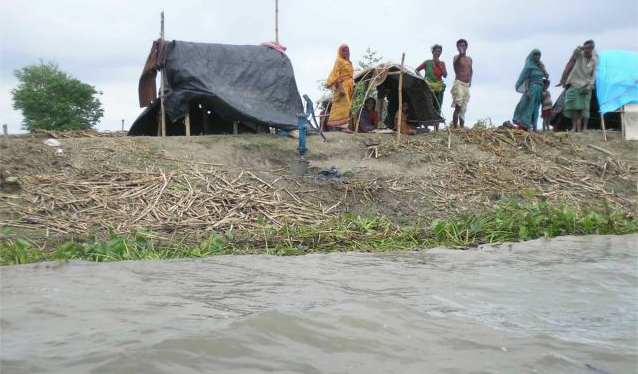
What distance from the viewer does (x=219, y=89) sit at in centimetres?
979

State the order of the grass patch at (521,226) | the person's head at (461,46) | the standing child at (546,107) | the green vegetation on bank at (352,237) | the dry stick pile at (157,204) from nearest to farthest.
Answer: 1. the green vegetation on bank at (352,237)
2. the dry stick pile at (157,204)
3. the grass patch at (521,226)
4. the person's head at (461,46)
5. the standing child at (546,107)

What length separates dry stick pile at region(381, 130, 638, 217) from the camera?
8586 millimetres

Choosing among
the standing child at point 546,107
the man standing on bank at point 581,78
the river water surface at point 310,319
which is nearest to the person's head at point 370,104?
the standing child at point 546,107

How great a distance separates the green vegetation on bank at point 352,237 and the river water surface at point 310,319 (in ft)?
1.88

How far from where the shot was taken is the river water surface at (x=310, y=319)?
2205mm

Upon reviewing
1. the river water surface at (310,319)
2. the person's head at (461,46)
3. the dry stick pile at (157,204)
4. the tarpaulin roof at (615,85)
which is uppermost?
the person's head at (461,46)

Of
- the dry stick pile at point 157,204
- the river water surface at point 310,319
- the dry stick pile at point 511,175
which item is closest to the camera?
the river water surface at point 310,319

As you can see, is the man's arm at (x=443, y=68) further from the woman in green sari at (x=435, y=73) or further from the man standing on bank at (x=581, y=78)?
the man standing on bank at (x=581, y=78)

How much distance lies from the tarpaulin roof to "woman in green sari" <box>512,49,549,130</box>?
1.17m

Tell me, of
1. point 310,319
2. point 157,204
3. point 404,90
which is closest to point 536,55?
point 404,90

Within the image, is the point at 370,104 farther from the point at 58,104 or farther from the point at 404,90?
the point at 58,104

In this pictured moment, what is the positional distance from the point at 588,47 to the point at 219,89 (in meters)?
6.59

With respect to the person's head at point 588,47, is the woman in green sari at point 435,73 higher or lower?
lower

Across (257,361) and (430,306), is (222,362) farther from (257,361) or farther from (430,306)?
(430,306)
